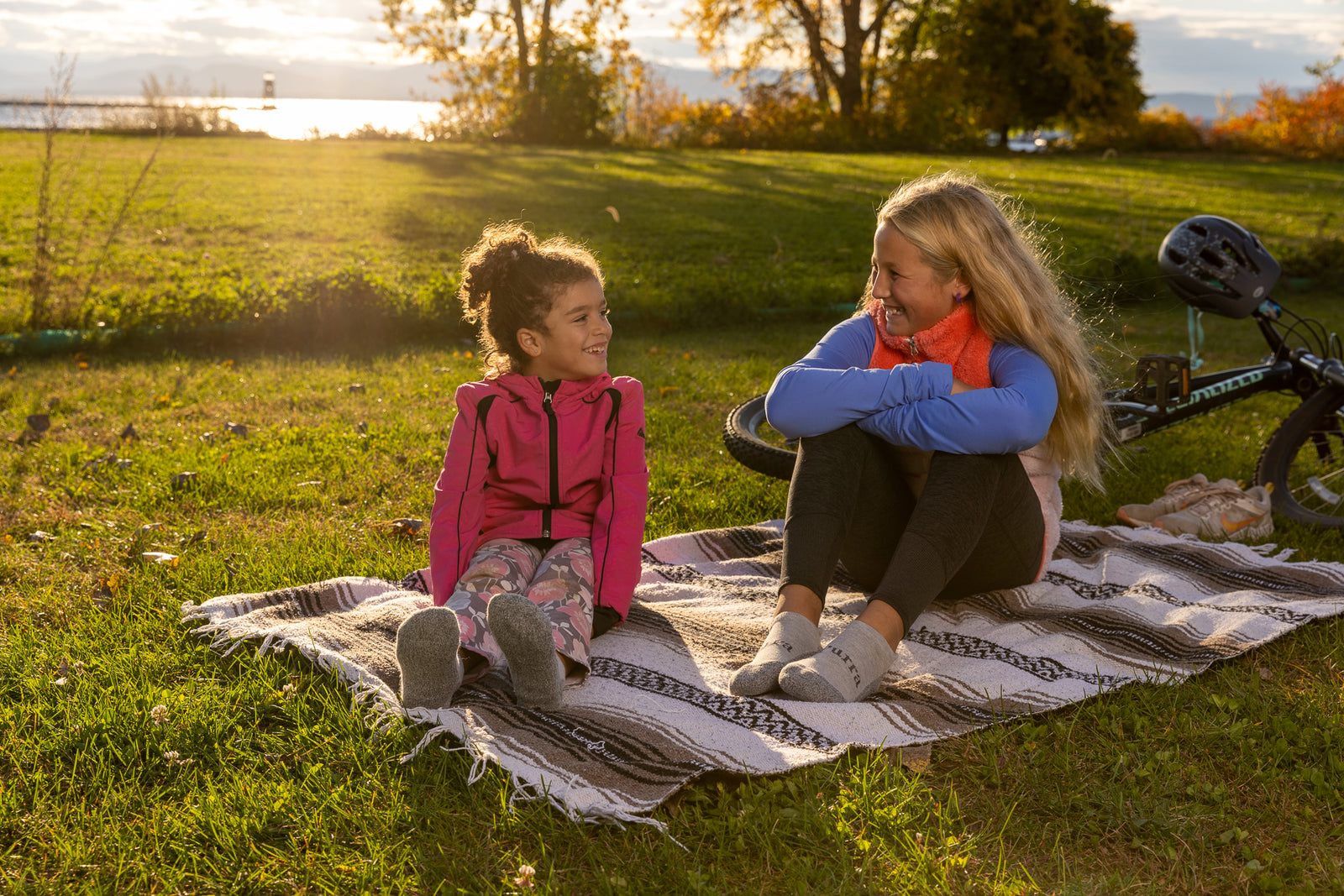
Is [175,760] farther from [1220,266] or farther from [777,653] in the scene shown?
[1220,266]

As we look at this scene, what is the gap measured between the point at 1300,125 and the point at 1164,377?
24.8m

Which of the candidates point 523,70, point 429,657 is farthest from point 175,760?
point 523,70

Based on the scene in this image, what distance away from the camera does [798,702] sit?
2441mm

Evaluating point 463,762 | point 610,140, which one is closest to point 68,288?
point 463,762

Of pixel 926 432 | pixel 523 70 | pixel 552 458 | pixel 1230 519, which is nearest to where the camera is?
pixel 926 432

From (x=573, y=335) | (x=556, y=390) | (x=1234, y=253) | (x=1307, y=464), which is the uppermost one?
(x=1234, y=253)

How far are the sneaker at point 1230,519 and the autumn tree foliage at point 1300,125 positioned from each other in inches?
927

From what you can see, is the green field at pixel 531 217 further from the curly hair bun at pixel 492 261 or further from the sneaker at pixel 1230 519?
the curly hair bun at pixel 492 261

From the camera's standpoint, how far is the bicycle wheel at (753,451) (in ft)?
13.0

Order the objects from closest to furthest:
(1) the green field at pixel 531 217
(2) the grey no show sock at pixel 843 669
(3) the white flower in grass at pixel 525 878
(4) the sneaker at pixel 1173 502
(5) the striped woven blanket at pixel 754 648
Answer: (3) the white flower in grass at pixel 525 878 → (5) the striped woven blanket at pixel 754 648 → (2) the grey no show sock at pixel 843 669 → (4) the sneaker at pixel 1173 502 → (1) the green field at pixel 531 217

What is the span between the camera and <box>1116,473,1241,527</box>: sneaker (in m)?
4.12

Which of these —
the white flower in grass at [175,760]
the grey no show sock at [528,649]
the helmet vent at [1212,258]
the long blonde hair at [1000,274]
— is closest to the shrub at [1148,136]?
the helmet vent at [1212,258]

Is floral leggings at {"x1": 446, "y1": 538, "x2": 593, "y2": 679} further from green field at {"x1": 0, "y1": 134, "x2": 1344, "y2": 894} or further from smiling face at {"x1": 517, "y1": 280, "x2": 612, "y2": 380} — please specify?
smiling face at {"x1": 517, "y1": 280, "x2": 612, "y2": 380}

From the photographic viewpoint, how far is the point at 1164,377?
3979 millimetres
